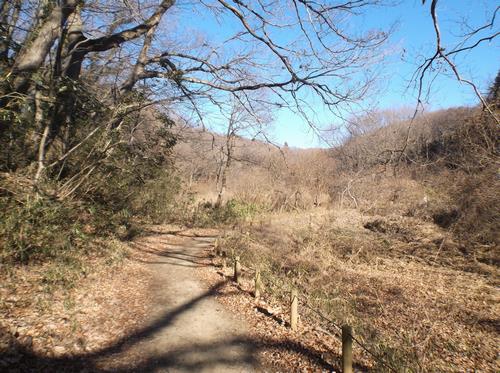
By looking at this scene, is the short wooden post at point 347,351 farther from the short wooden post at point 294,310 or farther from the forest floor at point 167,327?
the short wooden post at point 294,310

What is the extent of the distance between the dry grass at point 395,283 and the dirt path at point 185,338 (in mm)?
1841

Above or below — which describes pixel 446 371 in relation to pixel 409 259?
below

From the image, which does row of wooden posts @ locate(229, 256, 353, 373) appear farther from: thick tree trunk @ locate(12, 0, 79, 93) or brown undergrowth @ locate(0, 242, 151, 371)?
thick tree trunk @ locate(12, 0, 79, 93)

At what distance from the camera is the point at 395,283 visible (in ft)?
29.6

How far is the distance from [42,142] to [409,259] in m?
12.3

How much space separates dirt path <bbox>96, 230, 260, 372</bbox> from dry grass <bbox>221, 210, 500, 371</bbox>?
184 cm

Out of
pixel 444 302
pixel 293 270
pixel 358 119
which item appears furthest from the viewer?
pixel 293 270

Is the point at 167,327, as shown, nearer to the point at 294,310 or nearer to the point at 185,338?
the point at 185,338

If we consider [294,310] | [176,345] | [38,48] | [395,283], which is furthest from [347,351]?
[38,48]

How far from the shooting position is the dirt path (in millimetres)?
4320

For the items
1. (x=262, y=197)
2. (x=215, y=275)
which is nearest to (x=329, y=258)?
(x=215, y=275)

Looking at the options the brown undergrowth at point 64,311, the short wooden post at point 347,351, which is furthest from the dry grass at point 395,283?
the brown undergrowth at point 64,311

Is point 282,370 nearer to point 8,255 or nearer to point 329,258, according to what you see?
point 8,255

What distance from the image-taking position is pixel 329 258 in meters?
10.6
